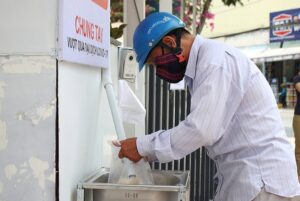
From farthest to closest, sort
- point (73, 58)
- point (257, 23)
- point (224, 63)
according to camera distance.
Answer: point (257, 23), point (73, 58), point (224, 63)

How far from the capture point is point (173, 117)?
484 centimetres

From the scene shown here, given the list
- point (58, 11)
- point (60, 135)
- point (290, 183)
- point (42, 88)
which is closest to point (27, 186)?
point (60, 135)

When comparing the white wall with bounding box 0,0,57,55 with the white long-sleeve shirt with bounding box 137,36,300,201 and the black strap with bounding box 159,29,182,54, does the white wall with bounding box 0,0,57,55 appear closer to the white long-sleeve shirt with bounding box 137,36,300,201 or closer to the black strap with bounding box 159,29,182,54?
the black strap with bounding box 159,29,182,54

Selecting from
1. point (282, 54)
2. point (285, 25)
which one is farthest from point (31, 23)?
point (282, 54)

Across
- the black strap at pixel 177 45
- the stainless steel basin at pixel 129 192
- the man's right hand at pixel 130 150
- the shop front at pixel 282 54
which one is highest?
the shop front at pixel 282 54

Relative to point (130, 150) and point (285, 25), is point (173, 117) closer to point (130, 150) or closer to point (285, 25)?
point (130, 150)

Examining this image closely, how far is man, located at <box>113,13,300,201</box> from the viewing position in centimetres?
203

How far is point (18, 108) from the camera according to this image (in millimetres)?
2119

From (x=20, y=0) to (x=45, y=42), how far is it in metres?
0.21

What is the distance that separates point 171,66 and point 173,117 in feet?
8.48

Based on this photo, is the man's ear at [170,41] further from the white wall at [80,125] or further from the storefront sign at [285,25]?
the storefront sign at [285,25]

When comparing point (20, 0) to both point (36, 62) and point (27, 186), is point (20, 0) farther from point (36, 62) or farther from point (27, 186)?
point (27, 186)

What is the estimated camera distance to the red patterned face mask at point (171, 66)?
2.23 metres

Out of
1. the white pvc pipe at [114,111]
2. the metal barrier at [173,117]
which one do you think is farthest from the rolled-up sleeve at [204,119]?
the metal barrier at [173,117]
